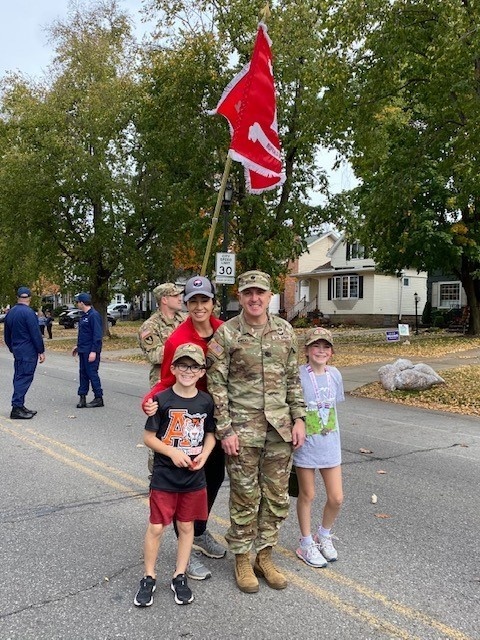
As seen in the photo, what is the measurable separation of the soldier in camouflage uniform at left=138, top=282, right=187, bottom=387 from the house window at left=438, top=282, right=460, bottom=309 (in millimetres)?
32656

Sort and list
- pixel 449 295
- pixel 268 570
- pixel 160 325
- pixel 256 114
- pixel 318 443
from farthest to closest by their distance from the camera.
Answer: pixel 449 295
pixel 256 114
pixel 160 325
pixel 318 443
pixel 268 570

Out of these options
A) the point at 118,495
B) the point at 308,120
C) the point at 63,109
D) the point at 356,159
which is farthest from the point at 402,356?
the point at 63,109

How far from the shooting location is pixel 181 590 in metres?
3.37

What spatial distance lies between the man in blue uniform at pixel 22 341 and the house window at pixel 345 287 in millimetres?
31738

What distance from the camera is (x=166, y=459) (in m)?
3.40

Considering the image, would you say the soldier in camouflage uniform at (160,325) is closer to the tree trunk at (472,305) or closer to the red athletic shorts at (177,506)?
the red athletic shorts at (177,506)

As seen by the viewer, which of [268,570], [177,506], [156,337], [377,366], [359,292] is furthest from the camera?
[359,292]

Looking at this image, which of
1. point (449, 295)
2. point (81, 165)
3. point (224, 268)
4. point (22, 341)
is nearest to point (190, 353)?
point (22, 341)

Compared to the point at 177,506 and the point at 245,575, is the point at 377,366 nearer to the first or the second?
the point at 245,575

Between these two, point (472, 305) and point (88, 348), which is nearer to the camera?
point (88, 348)

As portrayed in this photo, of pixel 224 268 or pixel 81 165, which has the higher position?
pixel 81 165

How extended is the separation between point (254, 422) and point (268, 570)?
92 centimetres

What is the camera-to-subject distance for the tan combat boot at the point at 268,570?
3527 mm

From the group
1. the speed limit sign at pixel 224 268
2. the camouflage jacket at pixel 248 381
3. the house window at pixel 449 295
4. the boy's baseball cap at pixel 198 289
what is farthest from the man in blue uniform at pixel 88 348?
the house window at pixel 449 295
